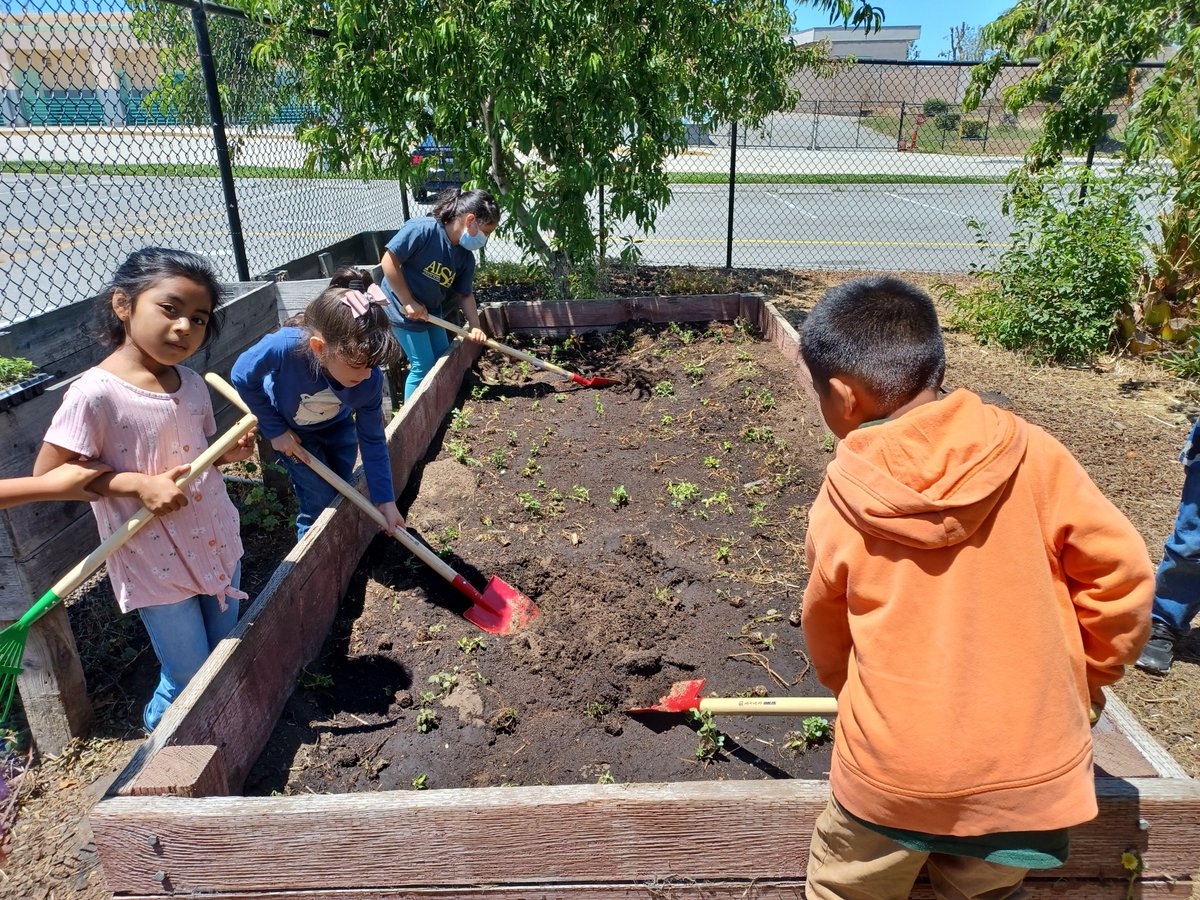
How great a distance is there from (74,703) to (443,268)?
11.0 feet

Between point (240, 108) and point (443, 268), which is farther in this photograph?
point (240, 108)

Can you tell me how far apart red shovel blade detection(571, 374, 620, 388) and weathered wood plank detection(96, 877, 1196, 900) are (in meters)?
4.18

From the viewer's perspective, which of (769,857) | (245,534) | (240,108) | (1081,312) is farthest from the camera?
(1081,312)

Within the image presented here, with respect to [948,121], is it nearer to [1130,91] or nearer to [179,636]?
[1130,91]

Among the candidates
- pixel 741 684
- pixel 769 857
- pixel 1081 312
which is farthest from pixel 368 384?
pixel 1081 312

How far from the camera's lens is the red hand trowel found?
2.24m

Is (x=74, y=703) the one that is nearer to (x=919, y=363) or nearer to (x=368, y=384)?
(x=368, y=384)

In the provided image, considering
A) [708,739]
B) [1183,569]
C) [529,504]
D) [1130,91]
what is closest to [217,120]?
[529,504]

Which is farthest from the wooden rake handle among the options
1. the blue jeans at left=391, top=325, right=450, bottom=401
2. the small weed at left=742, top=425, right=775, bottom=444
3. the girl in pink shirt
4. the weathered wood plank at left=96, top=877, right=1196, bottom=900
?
the small weed at left=742, top=425, right=775, bottom=444

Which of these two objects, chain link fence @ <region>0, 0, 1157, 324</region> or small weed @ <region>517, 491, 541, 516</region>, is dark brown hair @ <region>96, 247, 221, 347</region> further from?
chain link fence @ <region>0, 0, 1157, 324</region>

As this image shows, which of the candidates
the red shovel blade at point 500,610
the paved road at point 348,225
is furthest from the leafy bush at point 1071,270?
the red shovel blade at point 500,610

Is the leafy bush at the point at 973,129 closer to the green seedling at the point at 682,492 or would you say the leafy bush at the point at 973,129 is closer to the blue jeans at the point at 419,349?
the blue jeans at the point at 419,349

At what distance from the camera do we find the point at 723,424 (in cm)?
515

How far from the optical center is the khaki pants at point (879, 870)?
1.68m
